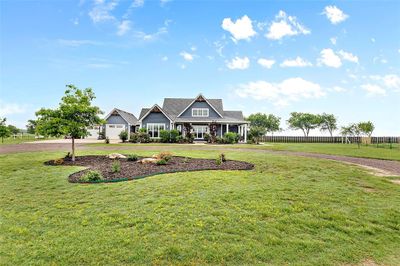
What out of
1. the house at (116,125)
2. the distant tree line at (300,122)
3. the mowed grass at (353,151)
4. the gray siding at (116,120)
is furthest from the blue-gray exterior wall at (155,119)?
the distant tree line at (300,122)

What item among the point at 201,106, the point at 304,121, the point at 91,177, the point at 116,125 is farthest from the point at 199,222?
the point at 304,121

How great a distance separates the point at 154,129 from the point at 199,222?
33.8 m

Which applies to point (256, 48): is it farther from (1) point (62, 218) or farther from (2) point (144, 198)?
(1) point (62, 218)

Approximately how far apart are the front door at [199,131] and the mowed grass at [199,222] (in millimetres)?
28803

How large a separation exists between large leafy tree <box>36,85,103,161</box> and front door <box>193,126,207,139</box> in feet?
77.1

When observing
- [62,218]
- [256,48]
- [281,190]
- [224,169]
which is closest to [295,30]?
[256,48]

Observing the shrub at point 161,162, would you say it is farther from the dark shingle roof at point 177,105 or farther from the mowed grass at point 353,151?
the dark shingle roof at point 177,105

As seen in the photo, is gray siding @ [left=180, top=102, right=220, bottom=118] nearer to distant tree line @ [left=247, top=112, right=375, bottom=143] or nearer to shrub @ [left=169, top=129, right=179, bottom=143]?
shrub @ [left=169, top=129, right=179, bottom=143]

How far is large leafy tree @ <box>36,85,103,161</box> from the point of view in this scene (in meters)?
14.2

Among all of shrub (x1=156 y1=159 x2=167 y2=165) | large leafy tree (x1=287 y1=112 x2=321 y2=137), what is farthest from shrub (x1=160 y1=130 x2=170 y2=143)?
large leafy tree (x1=287 y1=112 x2=321 y2=137)

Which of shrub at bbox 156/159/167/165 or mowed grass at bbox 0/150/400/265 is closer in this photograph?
mowed grass at bbox 0/150/400/265

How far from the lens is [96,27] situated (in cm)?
2009

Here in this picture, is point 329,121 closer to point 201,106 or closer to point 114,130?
point 201,106

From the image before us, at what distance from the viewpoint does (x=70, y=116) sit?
585 inches
